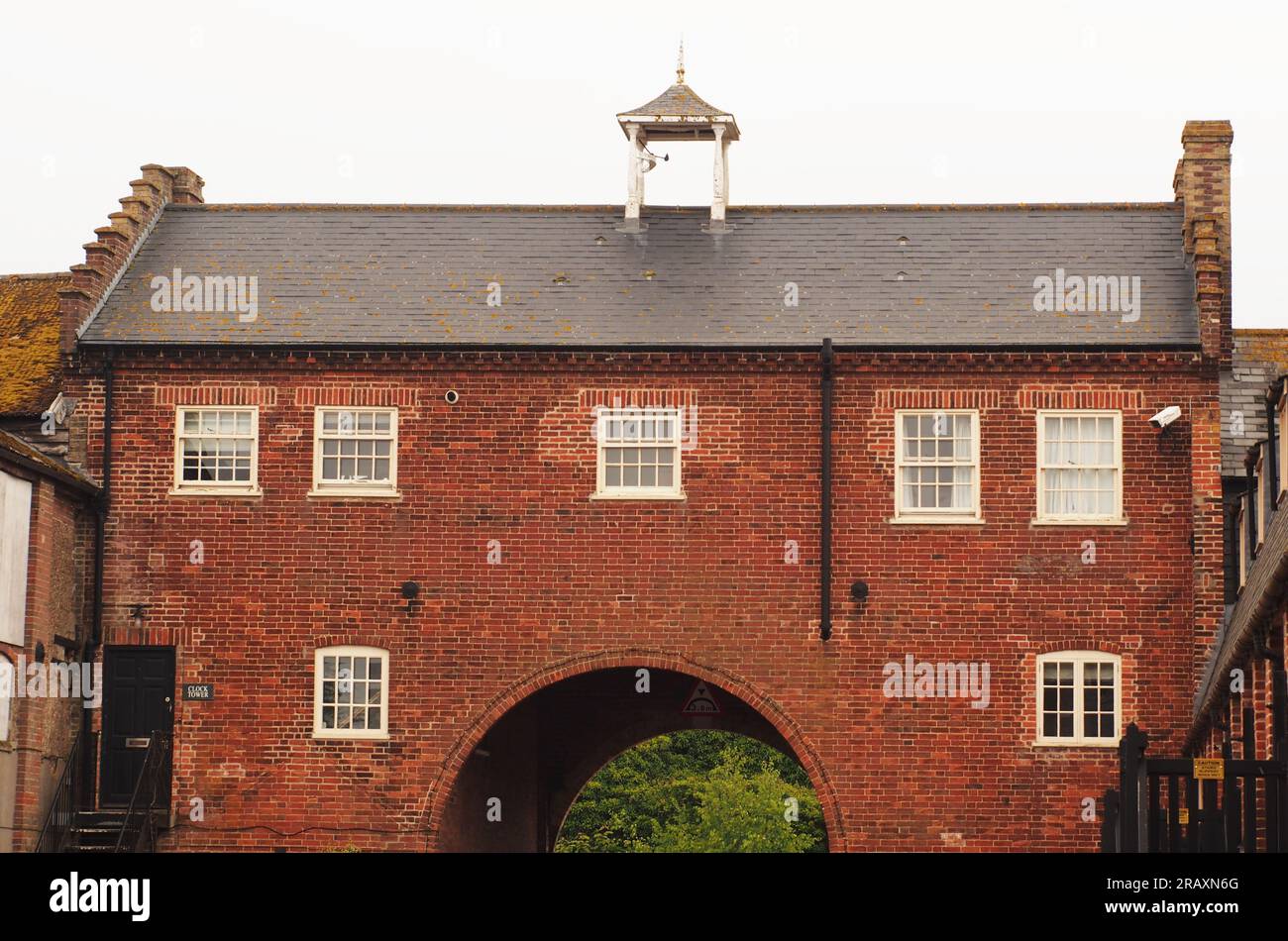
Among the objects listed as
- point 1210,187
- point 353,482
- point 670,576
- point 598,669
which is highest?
point 1210,187

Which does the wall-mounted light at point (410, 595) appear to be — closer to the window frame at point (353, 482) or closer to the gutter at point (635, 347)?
the window frame at point (353, 482)

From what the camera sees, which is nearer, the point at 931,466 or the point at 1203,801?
the point at 1203,801

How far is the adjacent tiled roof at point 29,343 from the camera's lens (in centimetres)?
3381

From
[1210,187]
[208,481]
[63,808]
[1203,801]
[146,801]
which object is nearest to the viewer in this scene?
[1203,801]

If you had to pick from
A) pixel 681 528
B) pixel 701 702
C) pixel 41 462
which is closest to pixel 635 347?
pixel 681 528

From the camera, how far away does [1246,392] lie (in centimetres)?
3247

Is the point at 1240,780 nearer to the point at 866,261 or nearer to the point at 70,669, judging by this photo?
the point at 866,261

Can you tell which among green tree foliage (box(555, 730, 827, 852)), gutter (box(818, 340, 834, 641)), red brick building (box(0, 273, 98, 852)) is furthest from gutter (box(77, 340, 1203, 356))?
green tree foliage (box(555, 730, 827, 852))

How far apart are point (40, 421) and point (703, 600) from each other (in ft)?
34.6

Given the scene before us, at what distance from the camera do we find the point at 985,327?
3272 cm

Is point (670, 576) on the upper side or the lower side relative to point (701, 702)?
upper

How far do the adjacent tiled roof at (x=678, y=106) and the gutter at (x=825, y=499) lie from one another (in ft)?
17.1

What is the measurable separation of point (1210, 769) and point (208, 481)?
18.0 metres

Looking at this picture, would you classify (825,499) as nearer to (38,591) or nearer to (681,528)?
(681,528)
